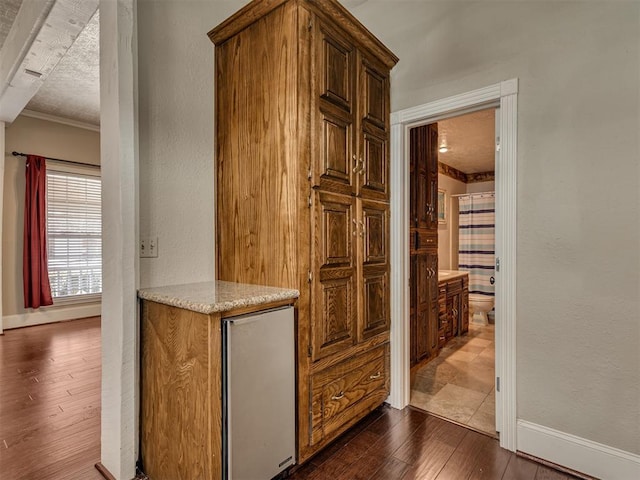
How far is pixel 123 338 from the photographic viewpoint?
1.60 meters

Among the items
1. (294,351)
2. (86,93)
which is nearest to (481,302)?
(294,351)

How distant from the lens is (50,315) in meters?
4.86

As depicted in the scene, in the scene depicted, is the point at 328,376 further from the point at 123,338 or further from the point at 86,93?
the point at 86,93

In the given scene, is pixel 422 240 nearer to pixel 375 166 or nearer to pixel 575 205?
pixel 375 166

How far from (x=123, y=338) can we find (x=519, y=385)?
2.12 metres

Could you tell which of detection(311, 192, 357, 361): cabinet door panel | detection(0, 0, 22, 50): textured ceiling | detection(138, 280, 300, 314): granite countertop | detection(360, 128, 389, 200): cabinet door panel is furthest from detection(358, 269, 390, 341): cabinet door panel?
detection(0, 0, 22, 50): textured ceiling

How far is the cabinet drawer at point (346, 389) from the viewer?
177cm

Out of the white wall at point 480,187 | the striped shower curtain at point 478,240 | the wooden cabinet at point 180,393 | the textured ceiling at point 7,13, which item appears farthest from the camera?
the white wall at point 480,187

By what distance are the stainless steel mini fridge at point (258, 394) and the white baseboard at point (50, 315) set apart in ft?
16.0

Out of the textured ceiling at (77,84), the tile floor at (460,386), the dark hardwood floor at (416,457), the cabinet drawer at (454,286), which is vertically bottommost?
the tile floor at (460,386)

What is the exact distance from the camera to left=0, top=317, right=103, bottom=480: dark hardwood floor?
1.81 meters

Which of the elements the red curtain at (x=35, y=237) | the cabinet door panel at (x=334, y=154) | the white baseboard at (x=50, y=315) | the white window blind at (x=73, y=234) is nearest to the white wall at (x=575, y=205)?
the cabinet door panel at (x=334, y=154)

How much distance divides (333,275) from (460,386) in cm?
174

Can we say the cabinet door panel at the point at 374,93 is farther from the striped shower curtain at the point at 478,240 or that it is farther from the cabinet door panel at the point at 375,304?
the striped shower curtain at the point at 478,240
